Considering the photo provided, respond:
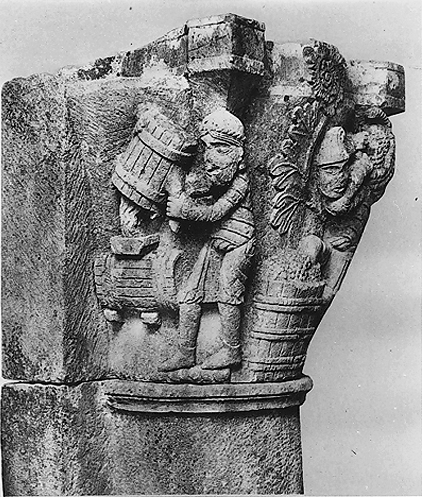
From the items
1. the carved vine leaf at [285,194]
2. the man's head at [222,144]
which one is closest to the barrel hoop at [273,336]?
the carved vine leaf at [285,194]

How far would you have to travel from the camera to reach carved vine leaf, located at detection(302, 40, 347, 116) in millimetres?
5051

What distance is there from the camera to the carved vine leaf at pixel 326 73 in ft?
16.6

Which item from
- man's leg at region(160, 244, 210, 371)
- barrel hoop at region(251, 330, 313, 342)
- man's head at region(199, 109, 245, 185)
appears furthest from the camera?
barrel hoop at region(251, 330, 313, 342)

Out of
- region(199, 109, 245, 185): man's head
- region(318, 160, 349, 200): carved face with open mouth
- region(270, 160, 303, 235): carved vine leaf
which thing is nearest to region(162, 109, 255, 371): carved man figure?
region(199, 109, 245, 185): man's head

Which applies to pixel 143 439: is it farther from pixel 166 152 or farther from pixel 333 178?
pixel 333 178

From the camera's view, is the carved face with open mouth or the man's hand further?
the carved face with open mouth

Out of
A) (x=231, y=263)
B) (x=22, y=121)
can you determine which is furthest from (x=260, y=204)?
(x=22, y=121)

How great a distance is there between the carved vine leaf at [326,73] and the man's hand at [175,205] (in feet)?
2.16

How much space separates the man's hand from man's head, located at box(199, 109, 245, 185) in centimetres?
13

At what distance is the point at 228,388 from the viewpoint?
197 inches

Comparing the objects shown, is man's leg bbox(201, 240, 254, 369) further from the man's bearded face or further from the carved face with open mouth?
the carved face with open mouth

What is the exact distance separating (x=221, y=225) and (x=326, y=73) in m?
0.71

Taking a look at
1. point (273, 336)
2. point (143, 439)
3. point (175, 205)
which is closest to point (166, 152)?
point (175, 205)

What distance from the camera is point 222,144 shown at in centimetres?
484
